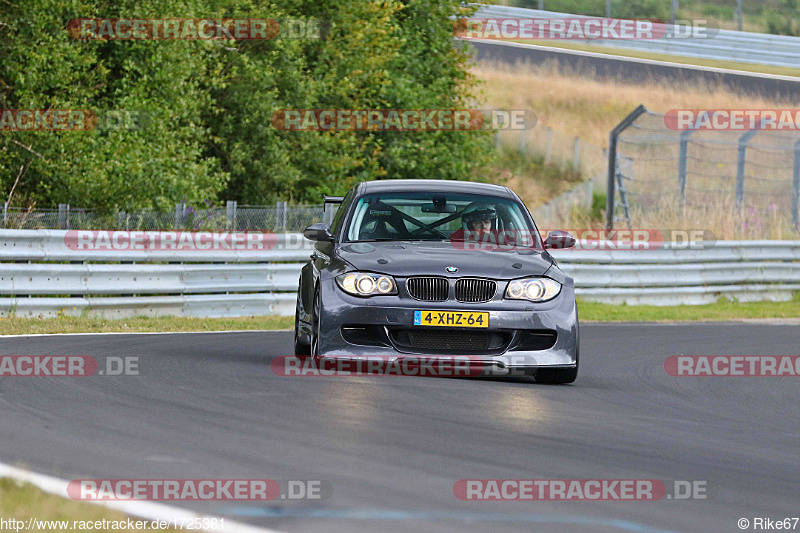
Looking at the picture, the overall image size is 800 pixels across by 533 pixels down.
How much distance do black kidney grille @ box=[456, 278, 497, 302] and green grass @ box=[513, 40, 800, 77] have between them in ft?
122

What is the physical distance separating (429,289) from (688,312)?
11.6 metres

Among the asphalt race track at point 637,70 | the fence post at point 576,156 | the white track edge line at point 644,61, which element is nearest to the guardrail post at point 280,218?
the asphalt race track at point 637,70

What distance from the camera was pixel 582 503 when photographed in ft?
19.0

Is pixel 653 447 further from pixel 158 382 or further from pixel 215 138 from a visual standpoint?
pixel 215 138

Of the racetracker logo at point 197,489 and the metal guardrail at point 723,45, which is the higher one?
the metal guardrail at point 723,45

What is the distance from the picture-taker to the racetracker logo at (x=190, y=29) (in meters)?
23.2

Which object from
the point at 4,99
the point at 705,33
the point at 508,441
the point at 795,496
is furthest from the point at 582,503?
the point at 705,33

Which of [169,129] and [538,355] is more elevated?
[169,129]

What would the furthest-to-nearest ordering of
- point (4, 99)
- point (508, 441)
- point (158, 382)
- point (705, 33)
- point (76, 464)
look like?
1. point (705, 33)
2. point (4, 99)
3. point (158, 382)
4. point (508, 441)
5. point (76, 464)

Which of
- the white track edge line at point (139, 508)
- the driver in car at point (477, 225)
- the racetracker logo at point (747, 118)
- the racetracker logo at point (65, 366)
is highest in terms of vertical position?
the racetracker logo at point (747, 118)

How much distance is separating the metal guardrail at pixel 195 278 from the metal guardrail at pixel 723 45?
24.7 metres

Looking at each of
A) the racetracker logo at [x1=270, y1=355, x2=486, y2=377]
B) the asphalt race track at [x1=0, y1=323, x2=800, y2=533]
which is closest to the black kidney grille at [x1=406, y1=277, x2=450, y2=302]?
the racetracker logo at [x1=270, y1=355, x2=486, y2=377]

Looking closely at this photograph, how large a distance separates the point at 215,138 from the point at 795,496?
2164cm

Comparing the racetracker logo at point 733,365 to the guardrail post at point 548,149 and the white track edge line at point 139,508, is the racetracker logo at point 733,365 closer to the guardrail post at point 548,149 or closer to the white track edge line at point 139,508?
the white track edge line at point 139,508
